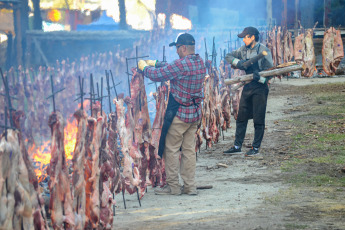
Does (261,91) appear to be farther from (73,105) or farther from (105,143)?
(73,105)

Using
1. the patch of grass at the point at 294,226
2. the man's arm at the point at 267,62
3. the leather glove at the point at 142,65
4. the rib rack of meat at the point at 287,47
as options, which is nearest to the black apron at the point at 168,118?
the leather glove at the point at 142,65

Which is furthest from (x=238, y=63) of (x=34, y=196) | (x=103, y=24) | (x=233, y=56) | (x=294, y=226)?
(x=103, y=24)

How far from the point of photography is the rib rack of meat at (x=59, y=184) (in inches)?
179

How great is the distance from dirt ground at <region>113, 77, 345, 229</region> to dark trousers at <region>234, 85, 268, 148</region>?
0.39 meters

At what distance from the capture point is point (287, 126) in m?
11.9

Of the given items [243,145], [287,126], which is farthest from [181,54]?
[287,126]

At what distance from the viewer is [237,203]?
632 cm

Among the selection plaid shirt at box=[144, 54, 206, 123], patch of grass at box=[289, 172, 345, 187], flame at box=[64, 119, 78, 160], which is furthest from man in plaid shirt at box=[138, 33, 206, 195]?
flame at box=[64, 119, 78, 160]

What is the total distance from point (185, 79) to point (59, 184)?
271 cm

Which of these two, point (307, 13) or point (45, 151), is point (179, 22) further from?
point (45, 151)

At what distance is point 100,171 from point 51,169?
79 cm

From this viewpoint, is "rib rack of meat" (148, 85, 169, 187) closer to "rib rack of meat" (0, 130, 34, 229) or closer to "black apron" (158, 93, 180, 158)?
"black apron" (158, 93, 180, 158)

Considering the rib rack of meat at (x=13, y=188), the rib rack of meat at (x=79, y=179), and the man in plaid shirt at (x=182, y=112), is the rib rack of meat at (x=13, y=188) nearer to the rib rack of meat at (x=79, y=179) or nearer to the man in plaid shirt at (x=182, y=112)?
the rib rack of meat at (x=79, y=179)

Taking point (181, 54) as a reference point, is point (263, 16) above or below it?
above
